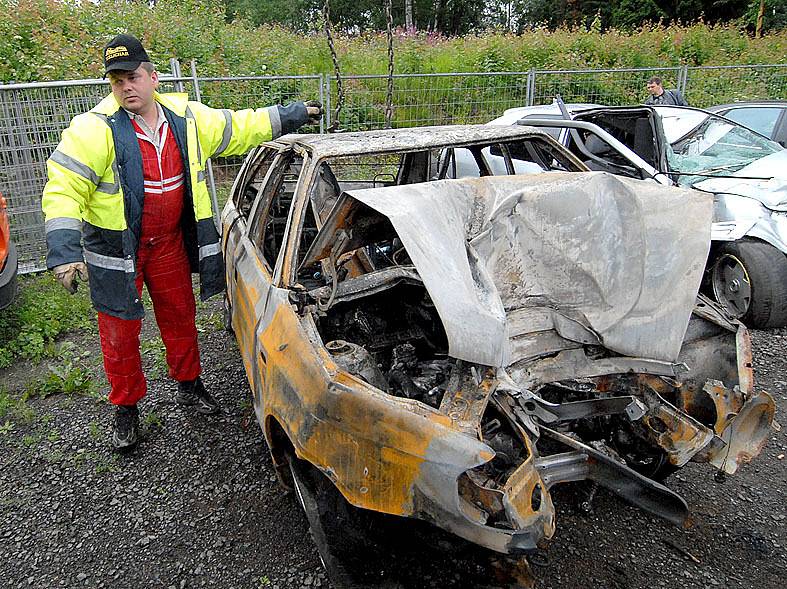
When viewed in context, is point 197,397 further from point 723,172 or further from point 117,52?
point 723,172

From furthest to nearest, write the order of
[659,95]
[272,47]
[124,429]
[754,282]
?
[272,47] < [659,95] < [754,282] < [124,429]

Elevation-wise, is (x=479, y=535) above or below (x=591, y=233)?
below

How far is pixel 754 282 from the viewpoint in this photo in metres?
4.63

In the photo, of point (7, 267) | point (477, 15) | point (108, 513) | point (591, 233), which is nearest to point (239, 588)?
point (108, 513)

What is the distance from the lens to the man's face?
3.11 metres

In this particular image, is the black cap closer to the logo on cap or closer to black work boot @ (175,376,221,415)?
the logo on cap

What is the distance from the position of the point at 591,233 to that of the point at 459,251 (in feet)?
2.02

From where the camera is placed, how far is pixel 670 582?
2.48 m

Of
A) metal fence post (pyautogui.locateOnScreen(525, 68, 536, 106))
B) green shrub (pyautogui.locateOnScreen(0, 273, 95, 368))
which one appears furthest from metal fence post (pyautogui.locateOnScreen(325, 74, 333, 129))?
green shrub (pyautogui.locateOnScreen(0, 273, 95, 368))

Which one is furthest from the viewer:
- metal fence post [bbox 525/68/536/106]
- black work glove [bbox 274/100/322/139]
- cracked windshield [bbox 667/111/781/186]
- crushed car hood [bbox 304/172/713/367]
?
metal fence post [bbox 525/68/536/106]

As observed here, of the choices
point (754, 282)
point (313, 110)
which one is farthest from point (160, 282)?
point (754, 282)

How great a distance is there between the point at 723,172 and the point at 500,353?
13.8ft

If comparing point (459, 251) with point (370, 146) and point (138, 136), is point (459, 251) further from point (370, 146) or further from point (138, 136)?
point (138, 136)

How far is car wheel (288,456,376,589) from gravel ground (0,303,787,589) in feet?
0.45
